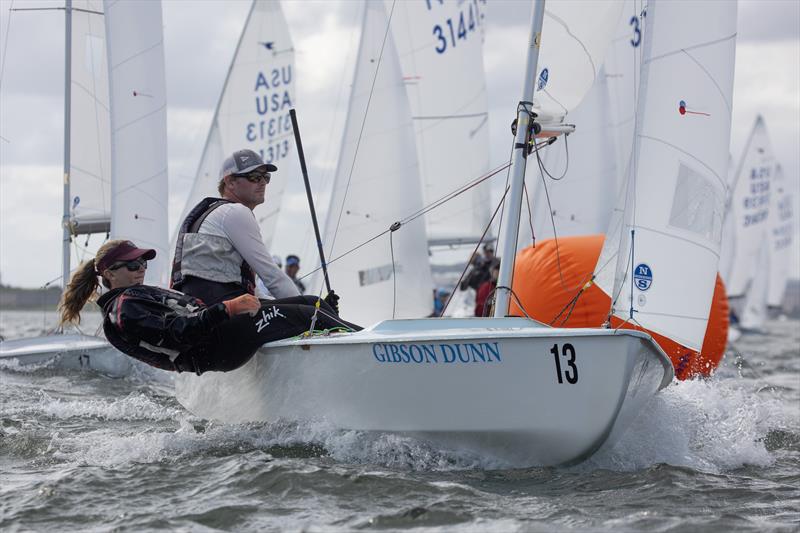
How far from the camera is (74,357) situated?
9531 mm

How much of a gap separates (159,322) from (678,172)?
2.34 metres

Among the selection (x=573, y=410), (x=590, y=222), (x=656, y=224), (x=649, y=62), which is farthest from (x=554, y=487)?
(x=590, y=222)

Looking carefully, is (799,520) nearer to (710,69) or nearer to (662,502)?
(662,502)

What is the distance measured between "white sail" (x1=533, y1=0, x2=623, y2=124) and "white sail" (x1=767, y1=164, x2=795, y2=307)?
2627cm

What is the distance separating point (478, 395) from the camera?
4336 mm

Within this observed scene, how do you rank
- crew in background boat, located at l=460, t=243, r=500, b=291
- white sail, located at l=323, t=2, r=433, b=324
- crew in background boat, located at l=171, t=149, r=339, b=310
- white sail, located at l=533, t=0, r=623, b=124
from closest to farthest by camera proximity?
crew in background boat, located at l=171, t=149, r=339, b=310 < white sail, located at l=533, t=0, r=623, b=124 < white sail, located at l=323, t=2, r=433, b=324 < crew in background boat, located at l=460, t=243, r=500, b=291

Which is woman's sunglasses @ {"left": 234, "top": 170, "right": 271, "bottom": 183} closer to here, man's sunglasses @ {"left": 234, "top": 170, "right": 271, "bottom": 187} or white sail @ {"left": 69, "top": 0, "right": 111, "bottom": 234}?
man's sunglasses @ {"left": 234, "top": 170, "right": 271, "bottom": 187}

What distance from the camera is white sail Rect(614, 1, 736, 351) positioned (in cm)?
477

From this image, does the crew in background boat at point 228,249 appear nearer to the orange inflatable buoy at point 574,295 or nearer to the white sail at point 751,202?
the orange inflatable buoy at point 574,295

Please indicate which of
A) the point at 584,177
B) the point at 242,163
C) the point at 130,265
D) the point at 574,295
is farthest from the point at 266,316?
the point at 584,177

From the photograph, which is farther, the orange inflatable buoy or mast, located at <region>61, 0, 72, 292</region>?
mast, located at <region>61, 0, 72, 292</region>

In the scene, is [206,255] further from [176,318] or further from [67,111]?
[67,111]

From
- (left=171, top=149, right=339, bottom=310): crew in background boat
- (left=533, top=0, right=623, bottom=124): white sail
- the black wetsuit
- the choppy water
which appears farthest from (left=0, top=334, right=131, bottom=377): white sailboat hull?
(left=533, top=0, right=623, bottom=124): white sail

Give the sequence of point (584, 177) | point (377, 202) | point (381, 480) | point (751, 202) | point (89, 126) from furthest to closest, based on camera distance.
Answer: point (751, 202)
point (584, 177)
point (89, 126)
point (377, 202)
point (381, 480)
